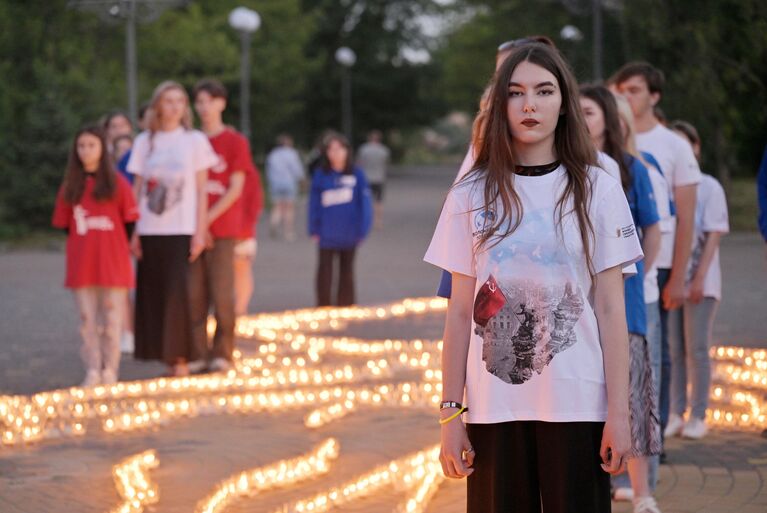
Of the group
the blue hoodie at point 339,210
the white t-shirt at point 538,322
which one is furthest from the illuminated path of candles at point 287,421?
the blue hoodie at point 339,210

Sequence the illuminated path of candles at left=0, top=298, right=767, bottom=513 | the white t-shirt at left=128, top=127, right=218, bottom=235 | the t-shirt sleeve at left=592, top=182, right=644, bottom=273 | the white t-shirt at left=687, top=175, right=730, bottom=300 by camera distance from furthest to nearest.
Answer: the white t-shirt at left=128, top=127, right=218, bottom=235 → the white t-shirt at left=687, top=175, right=730, bottom=300 → the illuminated path of candles at left=0, top=298, right=767, bottom=513 → the t-shirt sleeve at left=592, top=182, right=644, bottom=273

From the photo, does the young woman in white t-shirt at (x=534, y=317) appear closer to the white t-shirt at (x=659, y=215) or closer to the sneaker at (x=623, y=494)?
the white t-shirt at (x=659, y=215)

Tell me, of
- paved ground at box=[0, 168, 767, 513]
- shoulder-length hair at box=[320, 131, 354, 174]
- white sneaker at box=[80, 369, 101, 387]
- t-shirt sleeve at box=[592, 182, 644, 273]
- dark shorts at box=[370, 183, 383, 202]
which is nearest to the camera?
t-shirt sleeve at box=[592, 182, 644, 273]

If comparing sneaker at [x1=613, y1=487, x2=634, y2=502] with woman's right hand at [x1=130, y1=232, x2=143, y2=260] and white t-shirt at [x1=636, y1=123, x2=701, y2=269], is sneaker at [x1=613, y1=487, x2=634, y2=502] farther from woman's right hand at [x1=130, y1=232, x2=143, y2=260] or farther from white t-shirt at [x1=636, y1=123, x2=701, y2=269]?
woman's right hand at [x1=130, y1=232, x2=143, y2=260]

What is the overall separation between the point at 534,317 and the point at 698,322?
4.33 meters

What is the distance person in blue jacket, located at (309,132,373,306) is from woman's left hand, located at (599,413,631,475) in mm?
10353

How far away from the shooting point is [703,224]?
8102 millimetres

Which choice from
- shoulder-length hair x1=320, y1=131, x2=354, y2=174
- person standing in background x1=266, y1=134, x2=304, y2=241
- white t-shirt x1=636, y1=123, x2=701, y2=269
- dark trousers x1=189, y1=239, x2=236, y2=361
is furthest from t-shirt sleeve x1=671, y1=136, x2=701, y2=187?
person standing in background x1=266, y1=134, x2=304, y2=241

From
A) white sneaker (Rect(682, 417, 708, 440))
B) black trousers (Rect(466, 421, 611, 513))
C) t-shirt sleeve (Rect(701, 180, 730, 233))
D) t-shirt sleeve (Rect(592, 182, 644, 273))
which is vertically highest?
t-shirt sleeve (Rect(701, 180, 730, 233))

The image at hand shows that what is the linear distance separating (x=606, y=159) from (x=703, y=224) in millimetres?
3656

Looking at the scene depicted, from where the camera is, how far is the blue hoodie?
1422cm

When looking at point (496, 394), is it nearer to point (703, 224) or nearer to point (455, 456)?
point (455, 456)

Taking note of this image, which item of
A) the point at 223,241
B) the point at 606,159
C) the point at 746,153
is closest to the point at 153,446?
the point at 223,241

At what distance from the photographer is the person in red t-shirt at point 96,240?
9.85 m
